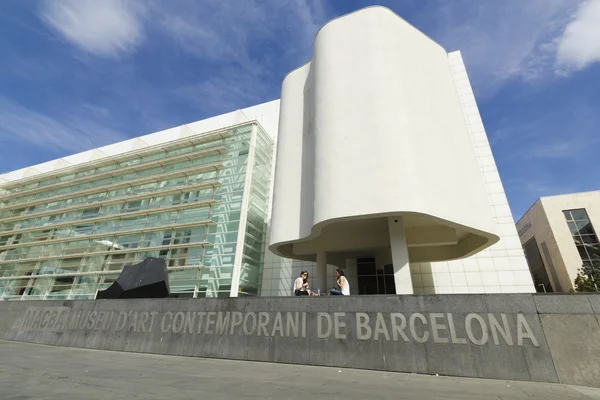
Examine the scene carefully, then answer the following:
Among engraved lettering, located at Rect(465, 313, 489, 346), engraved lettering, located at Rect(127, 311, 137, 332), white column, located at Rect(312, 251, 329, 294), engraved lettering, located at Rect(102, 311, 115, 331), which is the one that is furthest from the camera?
white column, located at Rect(312, 251, 329, 294)

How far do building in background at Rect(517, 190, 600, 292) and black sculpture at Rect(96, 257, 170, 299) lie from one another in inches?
1803

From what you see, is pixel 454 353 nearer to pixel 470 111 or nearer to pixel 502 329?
pixel 502 329

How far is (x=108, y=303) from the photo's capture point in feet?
40.5

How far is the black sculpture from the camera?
1287 centimetres

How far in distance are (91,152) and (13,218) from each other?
11960mm

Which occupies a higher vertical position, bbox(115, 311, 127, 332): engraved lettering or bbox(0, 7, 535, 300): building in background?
bbox(0, 7, 535, 300): building in background

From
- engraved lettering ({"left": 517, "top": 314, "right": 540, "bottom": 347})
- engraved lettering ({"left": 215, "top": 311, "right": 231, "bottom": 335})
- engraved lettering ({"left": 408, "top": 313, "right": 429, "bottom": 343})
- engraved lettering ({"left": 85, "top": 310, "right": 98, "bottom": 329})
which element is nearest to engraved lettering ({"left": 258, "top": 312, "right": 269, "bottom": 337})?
engraved lettering ({"left": 215, "top": 311, "right": 231, "bottom": 335})

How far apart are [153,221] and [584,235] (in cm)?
5193

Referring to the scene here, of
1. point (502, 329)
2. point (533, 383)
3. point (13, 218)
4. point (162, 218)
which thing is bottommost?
point (533, 383)

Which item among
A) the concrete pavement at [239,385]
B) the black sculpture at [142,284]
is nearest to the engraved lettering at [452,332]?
the concrete pavement at [239,385]

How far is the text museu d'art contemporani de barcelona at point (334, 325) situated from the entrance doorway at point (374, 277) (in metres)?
12.9

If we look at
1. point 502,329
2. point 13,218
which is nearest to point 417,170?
point 502,329

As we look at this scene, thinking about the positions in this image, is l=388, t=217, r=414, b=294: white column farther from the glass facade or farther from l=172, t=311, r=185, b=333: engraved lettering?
the glass facade

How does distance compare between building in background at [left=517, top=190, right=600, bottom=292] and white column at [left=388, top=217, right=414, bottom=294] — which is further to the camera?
building in background at [left=517, top=190, right=600, bottom=292]
